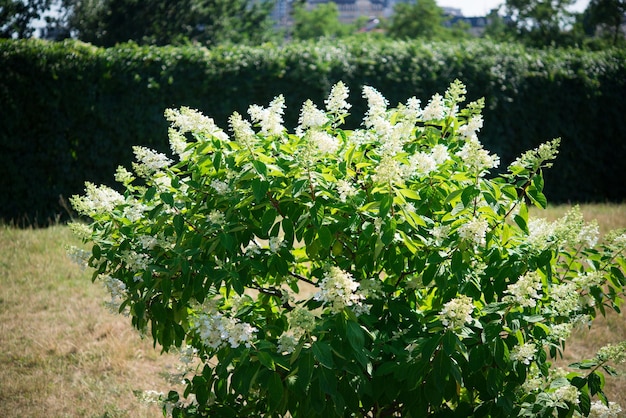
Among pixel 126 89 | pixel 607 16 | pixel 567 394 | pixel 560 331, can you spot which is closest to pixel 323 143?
pixel 560 331

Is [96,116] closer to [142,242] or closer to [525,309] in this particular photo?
[142,242]

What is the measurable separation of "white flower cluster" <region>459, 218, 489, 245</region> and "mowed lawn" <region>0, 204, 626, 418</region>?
5.56ft

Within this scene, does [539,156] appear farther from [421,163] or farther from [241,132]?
[241,132]

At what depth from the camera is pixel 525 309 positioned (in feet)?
8.14

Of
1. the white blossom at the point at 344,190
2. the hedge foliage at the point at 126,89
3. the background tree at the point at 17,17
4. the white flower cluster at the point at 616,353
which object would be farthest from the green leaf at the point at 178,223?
the background tree at the point at 17,17

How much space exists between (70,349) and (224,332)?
11.0 feet

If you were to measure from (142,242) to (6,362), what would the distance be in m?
3.09

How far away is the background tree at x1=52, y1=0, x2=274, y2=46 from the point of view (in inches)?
771

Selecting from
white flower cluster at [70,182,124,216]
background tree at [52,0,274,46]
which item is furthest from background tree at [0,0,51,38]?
white flower cluster at [70,182,124,216]

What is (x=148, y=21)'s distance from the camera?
66.6 ft

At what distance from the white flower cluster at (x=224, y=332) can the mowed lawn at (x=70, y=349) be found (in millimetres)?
1139

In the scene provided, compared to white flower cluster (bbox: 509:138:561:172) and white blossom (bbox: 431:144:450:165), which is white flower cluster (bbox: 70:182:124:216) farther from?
white flower cluster (bbox: 509:138:561:172)

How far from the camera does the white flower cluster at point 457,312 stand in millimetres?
2131

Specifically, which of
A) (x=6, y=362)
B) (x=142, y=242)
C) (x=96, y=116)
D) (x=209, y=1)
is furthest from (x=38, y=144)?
(x=209, y=1)
